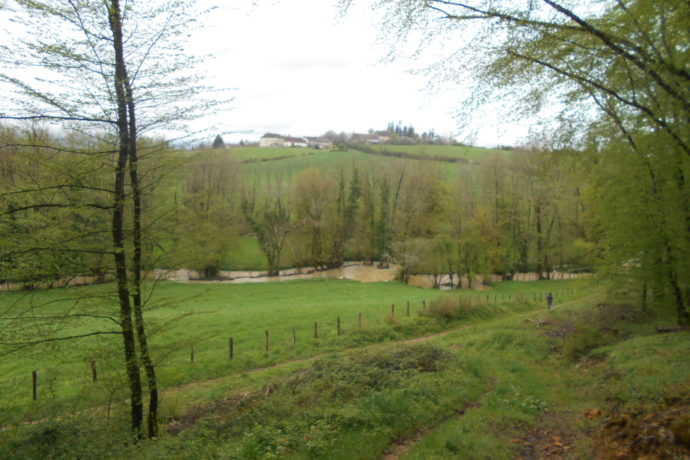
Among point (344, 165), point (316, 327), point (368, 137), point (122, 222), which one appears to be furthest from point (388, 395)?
point (368, 137)

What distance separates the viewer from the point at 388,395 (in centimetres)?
741

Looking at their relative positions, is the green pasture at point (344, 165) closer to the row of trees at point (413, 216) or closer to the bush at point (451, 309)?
the row of trees at point (413, 216)

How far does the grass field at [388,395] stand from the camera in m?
5.77

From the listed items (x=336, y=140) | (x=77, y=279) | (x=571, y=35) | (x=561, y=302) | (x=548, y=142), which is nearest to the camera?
(x=571, y=35)

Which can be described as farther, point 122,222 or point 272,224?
point 272,224

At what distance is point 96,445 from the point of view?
225 inches

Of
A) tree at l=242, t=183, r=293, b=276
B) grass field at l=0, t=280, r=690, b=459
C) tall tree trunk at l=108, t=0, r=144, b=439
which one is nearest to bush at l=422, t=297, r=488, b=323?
grass field at l=0, t=280, r=690, b=459

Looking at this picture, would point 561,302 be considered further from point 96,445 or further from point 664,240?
point 96,445

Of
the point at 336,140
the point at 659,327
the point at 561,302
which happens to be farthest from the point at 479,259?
the point at 336,140

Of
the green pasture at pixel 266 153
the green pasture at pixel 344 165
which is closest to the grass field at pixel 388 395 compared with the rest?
the green pasture at pixel 344 165

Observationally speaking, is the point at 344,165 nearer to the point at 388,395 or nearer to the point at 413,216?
the point at 413,216

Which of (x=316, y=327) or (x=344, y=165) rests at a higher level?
(x=344, y=165)

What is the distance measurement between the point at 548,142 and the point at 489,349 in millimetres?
7982

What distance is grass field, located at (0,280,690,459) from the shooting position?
577 centimetres
